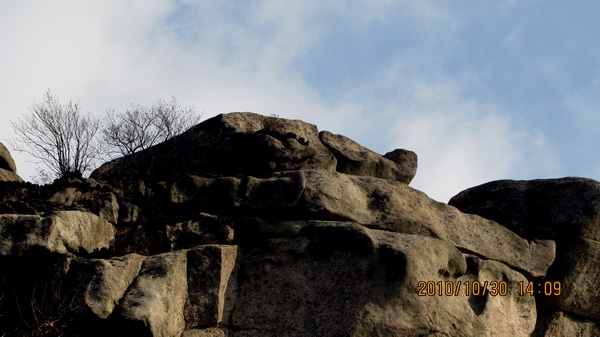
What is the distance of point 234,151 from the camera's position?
1161 inches

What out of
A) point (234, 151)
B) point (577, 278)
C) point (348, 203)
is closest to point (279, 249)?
point (348, 203)

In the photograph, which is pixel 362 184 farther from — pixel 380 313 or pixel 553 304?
pixel 553 304

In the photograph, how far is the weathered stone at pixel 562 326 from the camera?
1168 inches

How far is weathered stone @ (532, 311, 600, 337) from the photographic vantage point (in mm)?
29656

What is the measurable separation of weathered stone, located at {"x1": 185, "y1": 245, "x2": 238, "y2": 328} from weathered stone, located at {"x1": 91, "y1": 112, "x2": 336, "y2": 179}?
4040mm

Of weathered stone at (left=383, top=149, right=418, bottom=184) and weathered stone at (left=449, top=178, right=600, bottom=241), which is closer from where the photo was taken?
weathered stone at (left=449, top=178, right=600, bottom=241)

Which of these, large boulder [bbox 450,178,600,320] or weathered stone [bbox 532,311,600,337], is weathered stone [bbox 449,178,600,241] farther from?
weathered stone [bbox 532,311,600,337]

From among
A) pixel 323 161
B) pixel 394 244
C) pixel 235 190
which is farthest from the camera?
pixel 323 161

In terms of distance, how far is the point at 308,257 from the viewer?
25859 mm

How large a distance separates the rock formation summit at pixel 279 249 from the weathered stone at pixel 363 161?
4cm

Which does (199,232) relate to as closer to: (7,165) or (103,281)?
(103,281)

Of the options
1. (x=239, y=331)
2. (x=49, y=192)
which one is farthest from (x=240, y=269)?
(x=49, y=192)

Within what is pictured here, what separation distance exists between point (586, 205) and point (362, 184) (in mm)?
6903

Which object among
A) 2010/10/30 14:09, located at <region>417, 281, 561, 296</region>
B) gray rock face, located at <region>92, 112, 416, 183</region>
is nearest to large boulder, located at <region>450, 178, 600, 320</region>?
2010/10/30 14:09, located at <region>417, 281, 561, 296</region>
